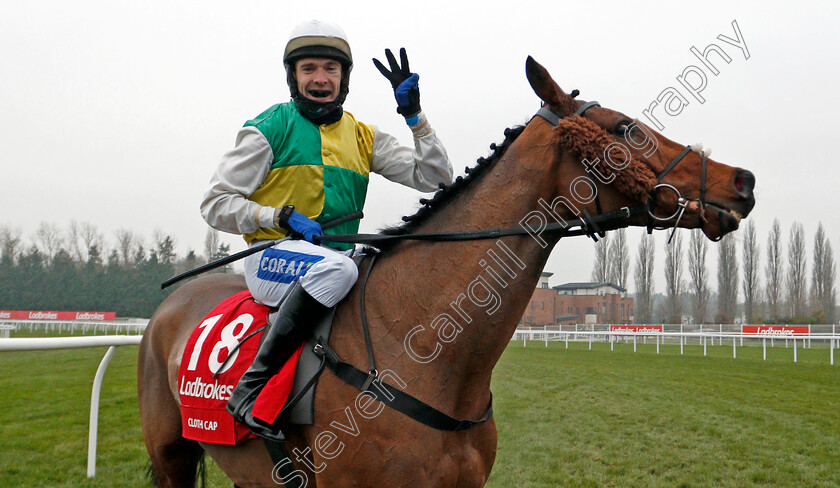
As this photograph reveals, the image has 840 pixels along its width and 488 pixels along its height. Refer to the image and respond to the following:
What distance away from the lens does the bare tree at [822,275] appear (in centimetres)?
4759

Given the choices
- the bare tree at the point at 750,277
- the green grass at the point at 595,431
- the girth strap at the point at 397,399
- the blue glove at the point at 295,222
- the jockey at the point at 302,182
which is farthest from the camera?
the bare tree at the point at 750,277

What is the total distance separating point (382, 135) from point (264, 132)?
0.70 meters

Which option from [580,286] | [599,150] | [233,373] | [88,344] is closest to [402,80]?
[599,150]

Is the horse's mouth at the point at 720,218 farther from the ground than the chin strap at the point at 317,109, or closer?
closer

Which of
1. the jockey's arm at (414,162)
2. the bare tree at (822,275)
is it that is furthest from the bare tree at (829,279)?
the jockey's arm at (414,162)

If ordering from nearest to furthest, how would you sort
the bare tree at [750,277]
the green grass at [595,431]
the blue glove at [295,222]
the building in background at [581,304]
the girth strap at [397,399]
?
the girth strap at [397,399] < the blue glove at [295,222] < the green grass at [595,431] < the bare tree at [750,277] < the building in background at [581,304]

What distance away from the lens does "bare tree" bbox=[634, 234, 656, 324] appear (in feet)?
164

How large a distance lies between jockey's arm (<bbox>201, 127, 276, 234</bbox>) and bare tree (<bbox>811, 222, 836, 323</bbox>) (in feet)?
183

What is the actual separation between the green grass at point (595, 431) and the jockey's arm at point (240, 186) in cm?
392

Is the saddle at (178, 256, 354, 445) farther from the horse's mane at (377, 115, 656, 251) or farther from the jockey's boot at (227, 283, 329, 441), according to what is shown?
the horse's mane at (377, 115, 656, 251)

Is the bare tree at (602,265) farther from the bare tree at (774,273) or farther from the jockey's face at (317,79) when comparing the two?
the jockey's face at (317,79)

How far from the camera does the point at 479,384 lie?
2.26 metres

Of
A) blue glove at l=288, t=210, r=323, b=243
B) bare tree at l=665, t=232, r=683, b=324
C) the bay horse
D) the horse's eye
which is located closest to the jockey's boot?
the bay horse

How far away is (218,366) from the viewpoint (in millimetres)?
2664
